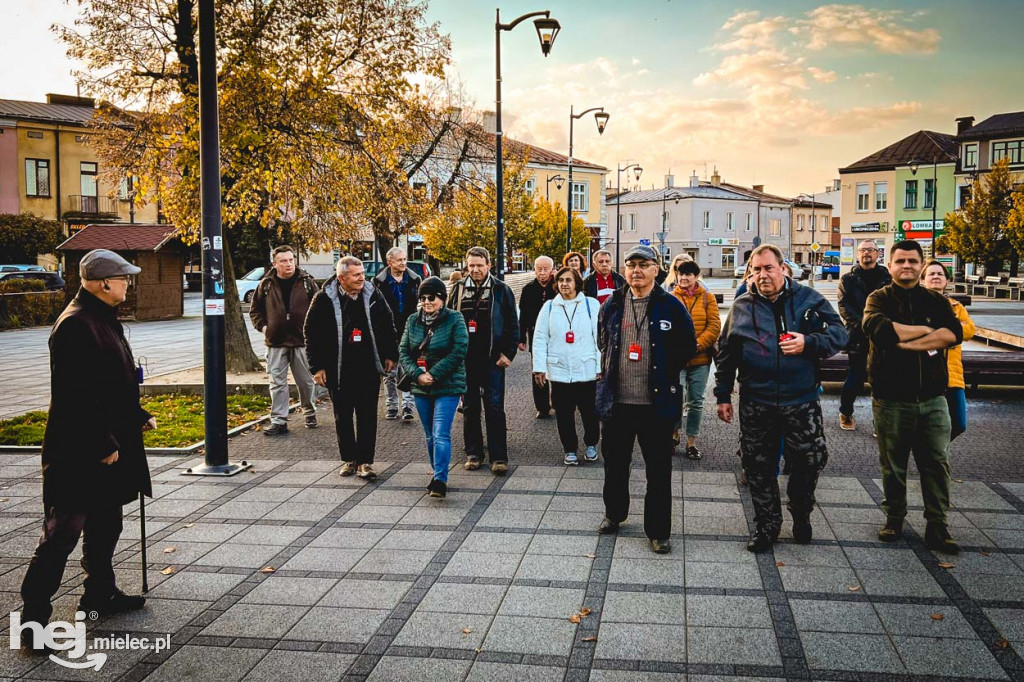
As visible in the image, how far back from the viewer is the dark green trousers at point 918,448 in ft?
18.6

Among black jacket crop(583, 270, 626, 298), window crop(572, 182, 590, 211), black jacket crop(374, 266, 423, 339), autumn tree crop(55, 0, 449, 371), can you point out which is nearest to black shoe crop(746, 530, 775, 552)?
black jacket crop(583, 270, 626, 298)

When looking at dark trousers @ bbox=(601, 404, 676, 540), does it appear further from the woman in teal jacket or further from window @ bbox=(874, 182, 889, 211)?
window @ bbox=(874, 182, 889, 211)

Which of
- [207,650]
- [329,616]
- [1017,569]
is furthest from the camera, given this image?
[1017,569]

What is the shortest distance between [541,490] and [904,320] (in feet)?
10.5

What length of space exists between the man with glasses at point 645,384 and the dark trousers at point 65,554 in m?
3.21

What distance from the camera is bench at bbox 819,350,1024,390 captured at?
37.9 feet

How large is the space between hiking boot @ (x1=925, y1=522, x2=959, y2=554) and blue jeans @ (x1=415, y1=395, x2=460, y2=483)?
360cm

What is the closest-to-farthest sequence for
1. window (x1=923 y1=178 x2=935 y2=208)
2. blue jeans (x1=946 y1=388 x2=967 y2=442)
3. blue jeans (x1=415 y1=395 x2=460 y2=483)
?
blue jeans (x1=946 y1=388 x2=967 y2=442) → blue jeans (x1=415 y1=395 x2=460 y2=483) → window (x1=923 y1=178 x2=935 y2=208)

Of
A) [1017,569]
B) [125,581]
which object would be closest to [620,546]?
[1017,569]

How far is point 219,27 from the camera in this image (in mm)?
13266

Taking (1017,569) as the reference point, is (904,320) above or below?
above

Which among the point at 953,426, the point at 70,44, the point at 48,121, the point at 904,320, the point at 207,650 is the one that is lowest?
the point at 207,650

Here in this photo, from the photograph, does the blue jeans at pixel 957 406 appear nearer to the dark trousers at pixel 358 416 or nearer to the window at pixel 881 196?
the dark trousers at pixel 358 416

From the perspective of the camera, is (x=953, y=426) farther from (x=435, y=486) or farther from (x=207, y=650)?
(x=207, y=650)
